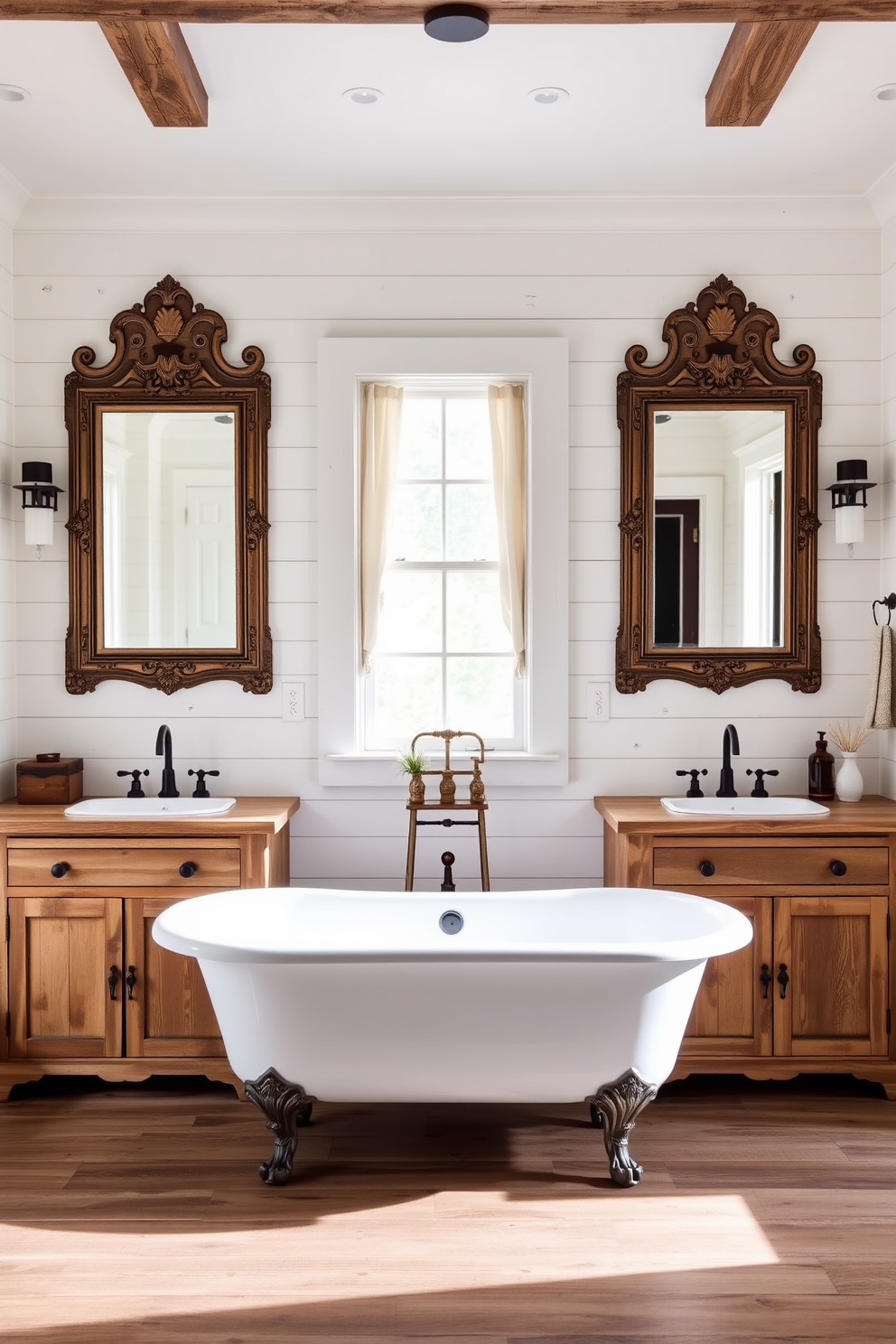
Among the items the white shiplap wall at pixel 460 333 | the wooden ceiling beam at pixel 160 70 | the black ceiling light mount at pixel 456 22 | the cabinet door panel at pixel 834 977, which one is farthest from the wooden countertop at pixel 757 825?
the wooden ceiling beam at pixel 160 70

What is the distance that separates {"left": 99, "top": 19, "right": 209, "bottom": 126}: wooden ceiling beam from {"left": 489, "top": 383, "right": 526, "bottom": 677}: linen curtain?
4.18 ft

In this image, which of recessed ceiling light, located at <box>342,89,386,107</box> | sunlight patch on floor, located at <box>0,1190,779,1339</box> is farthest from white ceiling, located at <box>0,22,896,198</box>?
sunlight patch on floor, located at <box>0,1190,779,1339</box>

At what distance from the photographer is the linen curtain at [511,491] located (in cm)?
351

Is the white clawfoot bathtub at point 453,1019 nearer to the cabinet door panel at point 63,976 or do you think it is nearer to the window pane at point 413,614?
the cabinet door panel at point 63,976

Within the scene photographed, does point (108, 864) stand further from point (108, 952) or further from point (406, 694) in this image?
point (406, 694)

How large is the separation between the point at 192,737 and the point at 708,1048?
77.5 inches

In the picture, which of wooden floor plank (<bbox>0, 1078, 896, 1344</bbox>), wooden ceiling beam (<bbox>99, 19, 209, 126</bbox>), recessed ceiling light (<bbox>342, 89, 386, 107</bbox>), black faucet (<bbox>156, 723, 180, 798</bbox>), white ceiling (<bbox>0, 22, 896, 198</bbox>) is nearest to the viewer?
wooden floor plank (<bbox>0, 1078, 896, 1344</bbox>)

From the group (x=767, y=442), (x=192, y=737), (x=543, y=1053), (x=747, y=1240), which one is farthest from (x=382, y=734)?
(x=747, y=1240)

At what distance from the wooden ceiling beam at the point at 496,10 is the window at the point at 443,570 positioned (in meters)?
1.30

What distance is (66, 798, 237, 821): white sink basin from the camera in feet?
10.2

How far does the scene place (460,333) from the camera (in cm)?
347

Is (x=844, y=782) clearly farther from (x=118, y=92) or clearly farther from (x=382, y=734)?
(x=118, y=92)

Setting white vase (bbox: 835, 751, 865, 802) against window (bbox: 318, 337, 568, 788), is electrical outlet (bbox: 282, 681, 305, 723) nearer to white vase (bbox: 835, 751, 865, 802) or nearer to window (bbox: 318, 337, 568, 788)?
window (bbox: 318, 337, 568, 788)

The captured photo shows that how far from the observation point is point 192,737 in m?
3.52
